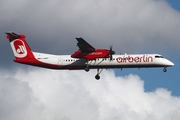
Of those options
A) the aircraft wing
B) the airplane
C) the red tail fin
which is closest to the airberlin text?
the airplane

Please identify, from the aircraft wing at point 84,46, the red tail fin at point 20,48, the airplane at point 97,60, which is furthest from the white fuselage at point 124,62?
the red tail fin at point 20,48

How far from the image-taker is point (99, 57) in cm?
5875

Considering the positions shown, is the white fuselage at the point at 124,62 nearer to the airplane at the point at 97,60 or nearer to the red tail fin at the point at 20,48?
the airplane at the point at 97,60

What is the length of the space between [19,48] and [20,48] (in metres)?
0.15

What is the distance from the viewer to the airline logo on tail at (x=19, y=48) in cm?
6278

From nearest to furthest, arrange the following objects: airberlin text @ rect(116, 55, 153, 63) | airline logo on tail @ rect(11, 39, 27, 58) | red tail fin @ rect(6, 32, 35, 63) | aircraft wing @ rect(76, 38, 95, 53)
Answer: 1. aircraft wing @ rect(76, 38, 95, 53)
2. airberlin text @ rect(116, 55, 153, 63)
3. red tail fin @ rect(6, 32, 35, 63)
4. airline logo on tail @ rect(11, 39, 27, 58)

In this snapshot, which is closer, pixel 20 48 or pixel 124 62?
pixel 124 62

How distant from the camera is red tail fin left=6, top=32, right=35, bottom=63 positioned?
62.5 m

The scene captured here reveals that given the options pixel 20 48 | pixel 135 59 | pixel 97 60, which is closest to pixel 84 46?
pixel 97 60

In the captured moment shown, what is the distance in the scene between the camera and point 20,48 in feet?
207

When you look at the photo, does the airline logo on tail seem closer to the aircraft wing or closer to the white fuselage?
the white fuselage

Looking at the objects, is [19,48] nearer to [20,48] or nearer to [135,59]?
[20,48]

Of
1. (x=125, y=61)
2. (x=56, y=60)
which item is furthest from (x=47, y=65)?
(x=125, y=61)

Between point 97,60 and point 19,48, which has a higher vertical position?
point 19,48
